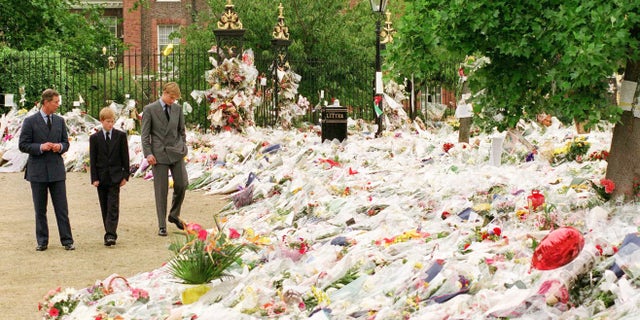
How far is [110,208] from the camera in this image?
40.5ft

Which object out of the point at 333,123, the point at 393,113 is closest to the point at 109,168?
the point at 333,123

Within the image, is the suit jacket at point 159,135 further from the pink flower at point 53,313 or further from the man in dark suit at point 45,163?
Result: the pink flower at point 53,313

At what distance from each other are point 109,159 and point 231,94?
37.2ft

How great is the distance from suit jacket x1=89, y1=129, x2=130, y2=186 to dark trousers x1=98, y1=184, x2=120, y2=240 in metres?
0.11

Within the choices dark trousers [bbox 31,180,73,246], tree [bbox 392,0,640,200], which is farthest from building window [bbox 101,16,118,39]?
tree [bbox 392,0,640,200]

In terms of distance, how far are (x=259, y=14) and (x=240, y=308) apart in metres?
27.5

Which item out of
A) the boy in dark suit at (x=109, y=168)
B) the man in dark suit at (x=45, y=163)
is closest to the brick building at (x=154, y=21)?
the boy in dark suit at (x=109, y=168)

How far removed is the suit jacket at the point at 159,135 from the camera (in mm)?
13125

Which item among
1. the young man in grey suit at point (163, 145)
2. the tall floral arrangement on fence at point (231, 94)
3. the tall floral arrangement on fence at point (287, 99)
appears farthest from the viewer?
the tall floral arrangement on fence at point (287, 99)

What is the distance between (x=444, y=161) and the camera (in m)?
15.6

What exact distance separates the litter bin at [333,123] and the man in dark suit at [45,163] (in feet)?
33.8

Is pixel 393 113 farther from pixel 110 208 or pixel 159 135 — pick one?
pixel 110 208

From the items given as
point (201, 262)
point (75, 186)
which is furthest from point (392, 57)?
point (75, 186)

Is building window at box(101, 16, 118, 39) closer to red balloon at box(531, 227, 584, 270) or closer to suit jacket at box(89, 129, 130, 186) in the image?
suit jacket at box(89, 129, 130, 186)
